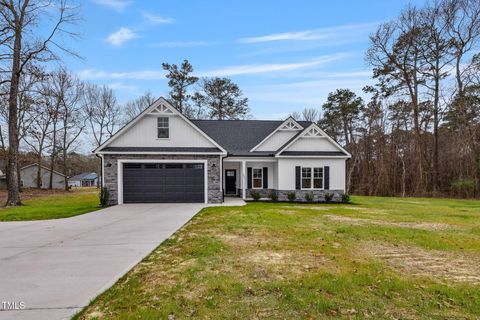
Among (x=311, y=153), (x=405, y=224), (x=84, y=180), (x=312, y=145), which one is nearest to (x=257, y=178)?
(x=311, y=153)

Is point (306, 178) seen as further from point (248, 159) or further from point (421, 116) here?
point (421, 116)

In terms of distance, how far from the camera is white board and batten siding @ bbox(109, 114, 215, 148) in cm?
1559

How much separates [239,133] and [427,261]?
1580 cm

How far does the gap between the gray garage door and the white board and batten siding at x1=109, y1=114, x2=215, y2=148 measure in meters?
1.16

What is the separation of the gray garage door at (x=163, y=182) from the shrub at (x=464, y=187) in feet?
69.3

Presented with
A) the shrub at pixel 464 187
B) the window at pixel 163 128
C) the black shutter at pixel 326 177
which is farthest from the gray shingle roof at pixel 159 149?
the shrub at pixel 464 187

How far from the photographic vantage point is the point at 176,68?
109 feet

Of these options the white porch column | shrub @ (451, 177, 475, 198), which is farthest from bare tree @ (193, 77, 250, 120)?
shrub @ (451, 177, 475, 198)

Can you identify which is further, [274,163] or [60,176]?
[60,176]

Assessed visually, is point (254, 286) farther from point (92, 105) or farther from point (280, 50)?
point (92, 105)

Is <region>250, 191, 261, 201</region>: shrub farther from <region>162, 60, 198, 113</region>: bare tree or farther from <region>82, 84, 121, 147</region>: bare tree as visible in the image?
<region>82, 84, 121, 147</region>: bare tree

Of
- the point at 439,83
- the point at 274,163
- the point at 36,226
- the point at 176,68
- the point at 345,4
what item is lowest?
the point at 36,226

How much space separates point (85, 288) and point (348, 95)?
3248 centimetres

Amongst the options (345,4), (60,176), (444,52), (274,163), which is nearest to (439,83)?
(444,52)
